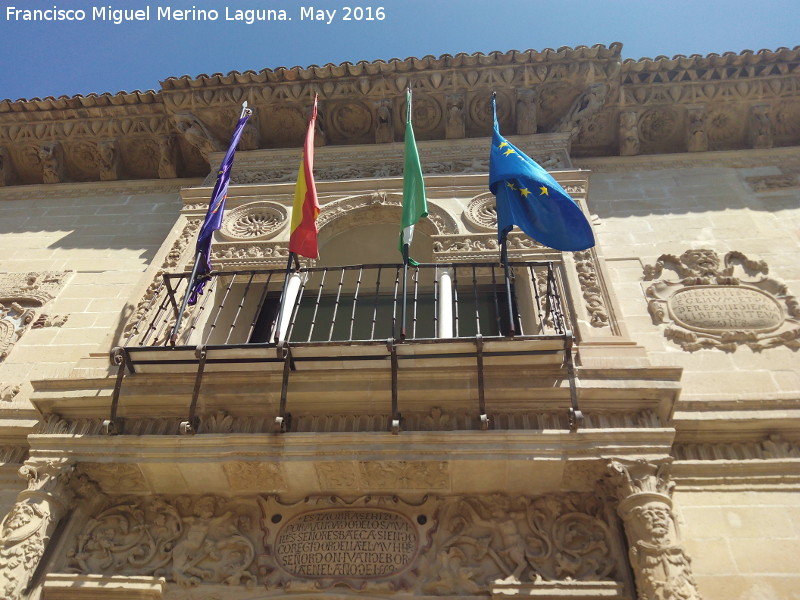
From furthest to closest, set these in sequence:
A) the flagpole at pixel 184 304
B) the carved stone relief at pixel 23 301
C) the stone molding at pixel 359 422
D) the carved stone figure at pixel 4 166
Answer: the carved stone figure at pixel 4 166
the carved stone relief at pixel 23 301
the flagpole at pixel 184 304
the stone molding at pixel 359 422

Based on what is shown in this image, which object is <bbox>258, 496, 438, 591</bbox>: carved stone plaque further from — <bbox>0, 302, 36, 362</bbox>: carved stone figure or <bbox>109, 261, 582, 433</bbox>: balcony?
<bbox>0, 302, 36, 362</bbox>: carved stone figure

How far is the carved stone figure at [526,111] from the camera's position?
7664 mm

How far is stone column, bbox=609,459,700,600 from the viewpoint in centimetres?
361

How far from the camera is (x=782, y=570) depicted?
12.6 ft

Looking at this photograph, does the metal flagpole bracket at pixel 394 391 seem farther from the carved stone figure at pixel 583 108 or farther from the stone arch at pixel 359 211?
the carved stone figure at pixel 583 108

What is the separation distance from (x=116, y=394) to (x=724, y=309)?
15.4ft

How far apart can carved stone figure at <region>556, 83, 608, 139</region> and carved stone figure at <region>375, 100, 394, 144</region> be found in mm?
1899

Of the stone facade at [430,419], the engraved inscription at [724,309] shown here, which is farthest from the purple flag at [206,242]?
the engraved inscription at [724,309]

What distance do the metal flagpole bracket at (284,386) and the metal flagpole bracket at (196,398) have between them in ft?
1.78

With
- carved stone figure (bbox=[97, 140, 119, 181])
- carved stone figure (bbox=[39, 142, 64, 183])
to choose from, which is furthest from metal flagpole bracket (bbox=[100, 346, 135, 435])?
carved stone figure (bbox=[39, 142, 64, 183])

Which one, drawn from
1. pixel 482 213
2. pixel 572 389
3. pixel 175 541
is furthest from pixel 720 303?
pixel 175 541

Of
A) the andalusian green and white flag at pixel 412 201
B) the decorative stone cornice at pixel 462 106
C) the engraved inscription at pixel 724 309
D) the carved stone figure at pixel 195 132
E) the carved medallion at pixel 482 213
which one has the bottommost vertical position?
the engraved inscription at pixel 724 309

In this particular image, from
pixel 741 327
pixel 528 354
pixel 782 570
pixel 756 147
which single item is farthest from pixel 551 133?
pixel 782 570

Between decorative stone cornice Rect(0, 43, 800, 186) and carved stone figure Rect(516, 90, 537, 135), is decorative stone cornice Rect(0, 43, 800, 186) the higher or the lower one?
the higher one
